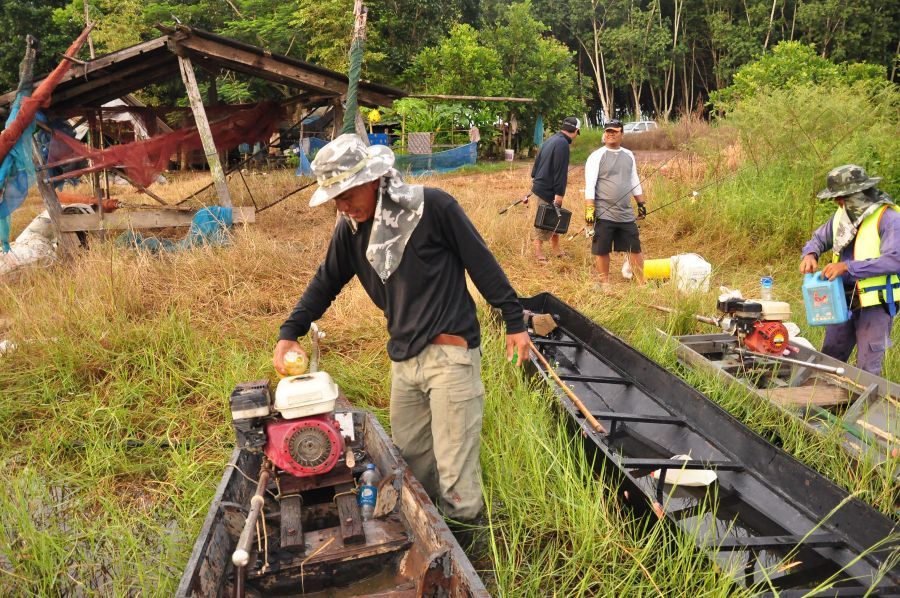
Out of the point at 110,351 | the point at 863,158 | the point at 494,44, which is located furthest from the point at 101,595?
the point at 494,44

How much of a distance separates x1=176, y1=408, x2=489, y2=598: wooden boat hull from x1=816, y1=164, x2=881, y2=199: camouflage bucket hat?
3781 mm

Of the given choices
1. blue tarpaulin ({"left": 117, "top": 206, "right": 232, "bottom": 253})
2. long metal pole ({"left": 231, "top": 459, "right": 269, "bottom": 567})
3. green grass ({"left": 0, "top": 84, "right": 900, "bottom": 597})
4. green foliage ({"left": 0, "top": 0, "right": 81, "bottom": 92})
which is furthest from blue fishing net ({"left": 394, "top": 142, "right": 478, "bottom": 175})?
long metal pole ({"left": 231, "top": 459, "right": 269, "bottom": 567})

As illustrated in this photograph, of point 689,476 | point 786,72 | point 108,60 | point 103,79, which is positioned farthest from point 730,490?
point 786,72

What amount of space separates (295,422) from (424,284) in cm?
93

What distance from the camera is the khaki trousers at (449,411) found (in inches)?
120

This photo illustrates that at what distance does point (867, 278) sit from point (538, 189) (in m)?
4.87

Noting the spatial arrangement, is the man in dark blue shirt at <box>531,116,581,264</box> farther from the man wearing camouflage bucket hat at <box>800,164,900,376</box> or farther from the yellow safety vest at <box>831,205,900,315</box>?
the yellow safety vest at <box>831,205,900,315</box>

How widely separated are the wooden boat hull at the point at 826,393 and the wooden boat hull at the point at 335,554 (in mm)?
2544

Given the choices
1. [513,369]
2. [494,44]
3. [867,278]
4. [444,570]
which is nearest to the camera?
[444,570]

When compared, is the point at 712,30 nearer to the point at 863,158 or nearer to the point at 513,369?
the point at 863,158

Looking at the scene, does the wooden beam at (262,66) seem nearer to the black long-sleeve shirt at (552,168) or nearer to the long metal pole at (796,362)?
the black long-sleeve shirt at (552,168)

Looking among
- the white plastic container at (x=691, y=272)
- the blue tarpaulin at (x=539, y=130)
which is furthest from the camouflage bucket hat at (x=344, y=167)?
the blue tarpaulin at (x=539, y=130)

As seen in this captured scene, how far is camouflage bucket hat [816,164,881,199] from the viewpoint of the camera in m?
4.60

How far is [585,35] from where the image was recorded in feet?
127
